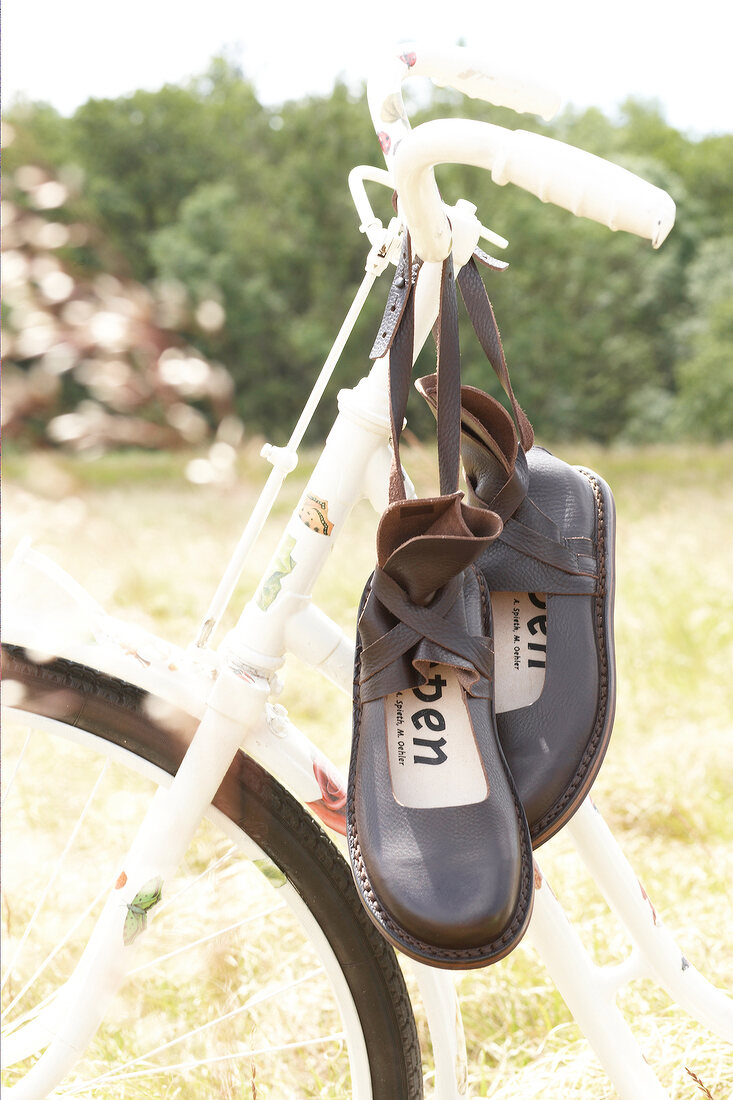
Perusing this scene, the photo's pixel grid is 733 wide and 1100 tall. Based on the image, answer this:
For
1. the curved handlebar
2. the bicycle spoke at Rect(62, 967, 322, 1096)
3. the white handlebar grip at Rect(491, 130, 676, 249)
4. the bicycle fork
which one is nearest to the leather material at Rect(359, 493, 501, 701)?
the bicycle fork

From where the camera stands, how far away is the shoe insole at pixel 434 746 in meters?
0.89

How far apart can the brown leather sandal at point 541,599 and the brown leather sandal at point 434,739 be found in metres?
0.05

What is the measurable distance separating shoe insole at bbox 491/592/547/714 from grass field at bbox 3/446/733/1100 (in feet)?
1.05

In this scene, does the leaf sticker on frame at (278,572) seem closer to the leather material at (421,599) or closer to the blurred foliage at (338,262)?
the leather material at (421,599)

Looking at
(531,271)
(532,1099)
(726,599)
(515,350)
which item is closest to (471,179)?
(531,271)

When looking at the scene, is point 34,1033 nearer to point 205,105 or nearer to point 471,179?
point 471,179

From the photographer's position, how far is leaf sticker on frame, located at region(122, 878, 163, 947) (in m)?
1.06

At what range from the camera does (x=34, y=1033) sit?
1.18m

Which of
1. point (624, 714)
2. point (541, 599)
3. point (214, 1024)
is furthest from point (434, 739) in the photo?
point (624, 714)

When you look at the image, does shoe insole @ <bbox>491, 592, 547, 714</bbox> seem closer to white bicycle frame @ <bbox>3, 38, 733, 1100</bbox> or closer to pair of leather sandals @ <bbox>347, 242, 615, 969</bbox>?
pair of leather sandals @ <bbox>347, 242, 615, 969</bbox>

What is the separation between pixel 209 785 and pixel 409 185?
27.0 inches

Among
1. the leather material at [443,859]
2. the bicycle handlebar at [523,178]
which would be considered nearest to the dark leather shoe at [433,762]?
the leather material at [443,859]

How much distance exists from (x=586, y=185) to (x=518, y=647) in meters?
0.49

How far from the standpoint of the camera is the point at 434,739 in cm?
92
